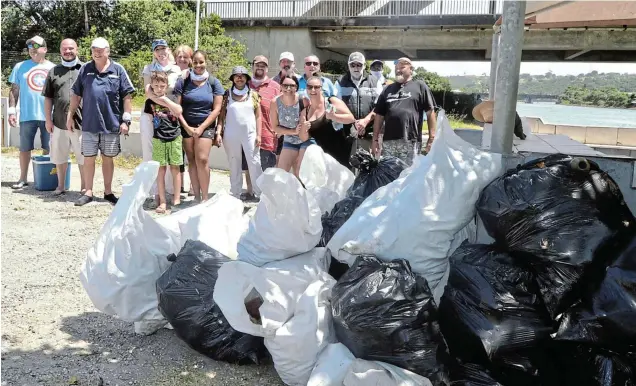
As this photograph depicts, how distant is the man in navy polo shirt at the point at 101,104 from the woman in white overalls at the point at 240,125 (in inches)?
39.7

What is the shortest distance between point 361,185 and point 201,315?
120 centimetres

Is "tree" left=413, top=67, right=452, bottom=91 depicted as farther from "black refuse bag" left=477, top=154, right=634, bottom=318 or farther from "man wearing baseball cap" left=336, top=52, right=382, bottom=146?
"black refuse bag" left=477, top=154, right=634, bottom=318

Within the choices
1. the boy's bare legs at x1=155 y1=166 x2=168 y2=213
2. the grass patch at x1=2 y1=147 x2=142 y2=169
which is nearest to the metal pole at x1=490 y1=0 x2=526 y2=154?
the boy's bare legs at x1=155 y1=166 x2=168 y2=213

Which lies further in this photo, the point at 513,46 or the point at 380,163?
the point at 380,163

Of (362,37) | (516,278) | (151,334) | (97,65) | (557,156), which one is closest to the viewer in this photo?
(516,278)

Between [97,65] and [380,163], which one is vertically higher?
[97,65]

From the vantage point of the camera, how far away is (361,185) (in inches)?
129

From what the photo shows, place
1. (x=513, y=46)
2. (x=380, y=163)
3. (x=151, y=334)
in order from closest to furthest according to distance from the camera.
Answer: (x=513, y=46)
(x=151, y=334)
(x=380, y=163)

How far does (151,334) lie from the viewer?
2982 mm

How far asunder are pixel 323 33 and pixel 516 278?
25109 mm

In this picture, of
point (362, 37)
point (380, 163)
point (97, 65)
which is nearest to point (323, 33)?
point (362, 37)

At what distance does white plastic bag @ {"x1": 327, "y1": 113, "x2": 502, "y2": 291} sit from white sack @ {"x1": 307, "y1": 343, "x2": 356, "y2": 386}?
0.40 meters

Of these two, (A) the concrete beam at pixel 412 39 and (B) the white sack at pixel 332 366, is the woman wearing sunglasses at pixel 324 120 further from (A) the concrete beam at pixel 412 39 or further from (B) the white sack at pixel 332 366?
(A) the concrete beam at pixel 412 39

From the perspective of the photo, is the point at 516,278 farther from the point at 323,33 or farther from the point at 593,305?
the point at 323,33
